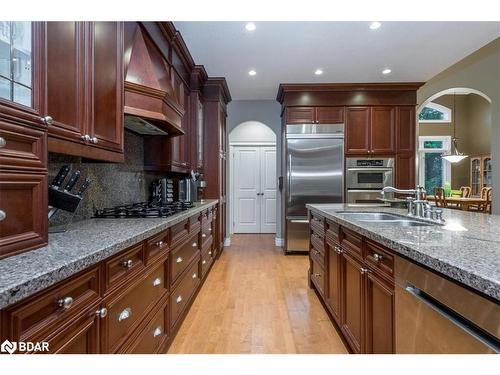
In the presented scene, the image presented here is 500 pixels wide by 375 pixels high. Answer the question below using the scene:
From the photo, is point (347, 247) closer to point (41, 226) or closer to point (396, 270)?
point (396, 270)

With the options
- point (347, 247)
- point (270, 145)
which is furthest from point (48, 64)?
point (270, 145)

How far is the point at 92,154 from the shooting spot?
1513mm

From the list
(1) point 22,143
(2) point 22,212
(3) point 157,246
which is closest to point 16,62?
(1) point 22,143

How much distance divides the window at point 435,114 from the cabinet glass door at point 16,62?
10.6 metres

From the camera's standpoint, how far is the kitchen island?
2.52 feet

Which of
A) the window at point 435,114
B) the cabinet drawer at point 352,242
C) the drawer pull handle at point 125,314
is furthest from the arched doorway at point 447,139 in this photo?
the drawer pull handle at point 125,314

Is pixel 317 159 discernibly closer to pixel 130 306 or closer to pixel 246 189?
pixel 246 189

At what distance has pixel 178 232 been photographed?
215 cm

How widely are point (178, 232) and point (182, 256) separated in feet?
0.79

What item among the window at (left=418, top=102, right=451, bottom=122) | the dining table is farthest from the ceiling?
the window at (left=418, top=102, right=451, bottom=122)

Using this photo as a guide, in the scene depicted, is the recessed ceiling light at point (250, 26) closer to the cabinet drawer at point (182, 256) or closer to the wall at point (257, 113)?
the cabinet drawer at point (182, 256)

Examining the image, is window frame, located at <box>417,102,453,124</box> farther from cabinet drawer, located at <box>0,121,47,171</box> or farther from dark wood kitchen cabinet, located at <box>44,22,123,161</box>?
cabinet drawer, located at <box>0,121,47,171</box>

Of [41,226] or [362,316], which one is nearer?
[41,226]
